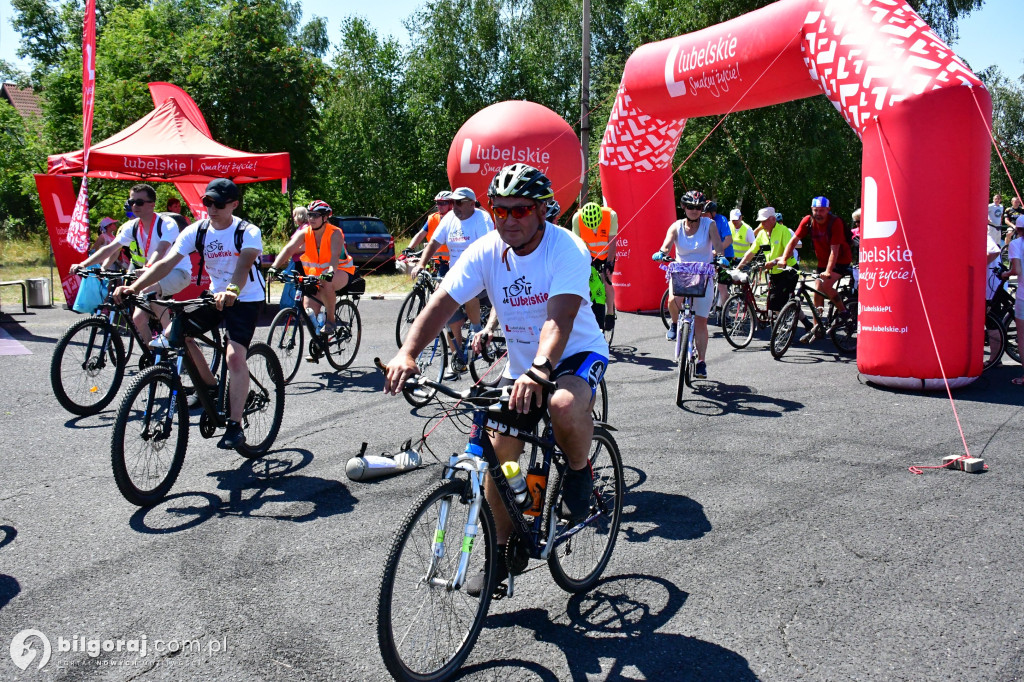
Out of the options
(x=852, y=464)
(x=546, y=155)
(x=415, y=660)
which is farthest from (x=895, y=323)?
(x=546, y=155)

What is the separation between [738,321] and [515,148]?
21.3 ft

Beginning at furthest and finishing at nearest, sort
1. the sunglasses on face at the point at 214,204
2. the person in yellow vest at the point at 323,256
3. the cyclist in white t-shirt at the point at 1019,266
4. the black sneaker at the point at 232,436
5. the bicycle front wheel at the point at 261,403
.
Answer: the person in yellow vest at the point at 323,256
the cyclist in white t-shirt at the point at 1019,266
the bicycle front wheel at the point at 261,403
the sunglasses on face at the point at 214,204
the black sneaker at the point at 232,436

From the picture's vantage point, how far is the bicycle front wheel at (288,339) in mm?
9086

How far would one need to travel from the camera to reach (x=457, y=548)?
127 inches

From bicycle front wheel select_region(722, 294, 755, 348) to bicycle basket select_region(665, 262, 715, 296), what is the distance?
348cm

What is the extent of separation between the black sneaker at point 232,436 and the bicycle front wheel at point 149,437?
41cm

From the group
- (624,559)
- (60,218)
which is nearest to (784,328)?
(624,559)

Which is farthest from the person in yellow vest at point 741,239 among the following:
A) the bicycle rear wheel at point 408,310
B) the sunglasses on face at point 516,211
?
the sunglasses on face at point 516,211

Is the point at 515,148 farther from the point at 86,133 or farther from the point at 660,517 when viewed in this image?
the point at 660,517

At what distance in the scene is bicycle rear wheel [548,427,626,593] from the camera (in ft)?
13.0

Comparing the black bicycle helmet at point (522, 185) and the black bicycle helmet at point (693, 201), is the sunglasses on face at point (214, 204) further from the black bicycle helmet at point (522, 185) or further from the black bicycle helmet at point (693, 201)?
the black bicycle helmet at point (693, 201)

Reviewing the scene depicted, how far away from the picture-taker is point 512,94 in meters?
39.8

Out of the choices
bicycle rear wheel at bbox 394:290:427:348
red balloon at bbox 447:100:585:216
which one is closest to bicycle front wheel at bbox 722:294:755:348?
bicycle rear wheel at bbox 394:290:427:348

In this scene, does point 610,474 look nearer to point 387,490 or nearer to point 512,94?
point 387,490
